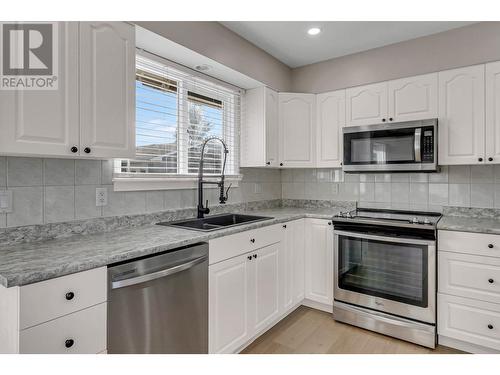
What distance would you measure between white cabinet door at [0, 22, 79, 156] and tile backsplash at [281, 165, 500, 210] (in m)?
2.48

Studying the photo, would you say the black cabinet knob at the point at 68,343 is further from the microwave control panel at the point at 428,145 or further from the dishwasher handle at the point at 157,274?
the microwave control panel at the point at 428,145

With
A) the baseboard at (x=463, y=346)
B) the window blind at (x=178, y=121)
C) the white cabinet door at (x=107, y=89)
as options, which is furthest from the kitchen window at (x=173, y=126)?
the baseboard at (x=463, y=346)

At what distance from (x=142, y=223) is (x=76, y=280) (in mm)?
881

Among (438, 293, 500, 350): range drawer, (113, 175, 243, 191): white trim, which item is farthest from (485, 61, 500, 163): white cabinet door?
(113, 175, 243, 191): white trim

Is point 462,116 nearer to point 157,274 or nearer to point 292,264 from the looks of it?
point 292,264

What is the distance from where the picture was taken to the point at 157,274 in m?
1.43

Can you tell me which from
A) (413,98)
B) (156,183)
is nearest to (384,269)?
(413,98)

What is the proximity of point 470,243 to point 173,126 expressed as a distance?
92.4 inches

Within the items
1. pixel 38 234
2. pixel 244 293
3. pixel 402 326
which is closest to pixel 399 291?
pixel 402 326

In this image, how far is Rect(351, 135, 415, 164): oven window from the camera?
2465mm

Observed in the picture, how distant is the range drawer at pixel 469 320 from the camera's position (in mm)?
2014

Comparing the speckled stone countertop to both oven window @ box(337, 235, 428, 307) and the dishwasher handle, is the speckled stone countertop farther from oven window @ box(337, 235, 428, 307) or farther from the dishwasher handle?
the dishwasher handle

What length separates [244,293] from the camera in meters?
2.04

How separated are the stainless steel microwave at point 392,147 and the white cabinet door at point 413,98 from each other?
0.11m
